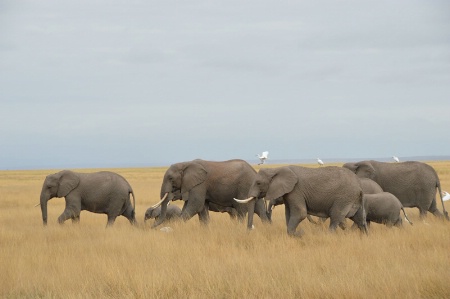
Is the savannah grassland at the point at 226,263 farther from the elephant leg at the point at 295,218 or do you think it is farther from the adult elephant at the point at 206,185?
the adult elephant at the point at 206,185

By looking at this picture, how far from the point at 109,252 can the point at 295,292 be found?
4.55 meters

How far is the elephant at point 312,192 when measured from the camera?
12.8 m

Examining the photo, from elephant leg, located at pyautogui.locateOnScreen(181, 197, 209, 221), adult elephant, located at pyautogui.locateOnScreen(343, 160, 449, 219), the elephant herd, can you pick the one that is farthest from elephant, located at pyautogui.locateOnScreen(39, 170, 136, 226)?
adult elephant, located at pyautogui.locateOnScreen(343, 160, 449, 219)

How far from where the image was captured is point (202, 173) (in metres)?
15.4

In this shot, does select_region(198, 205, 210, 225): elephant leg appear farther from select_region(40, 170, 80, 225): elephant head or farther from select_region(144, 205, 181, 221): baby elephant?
select_region(40, 170, 80, 225): elephant head

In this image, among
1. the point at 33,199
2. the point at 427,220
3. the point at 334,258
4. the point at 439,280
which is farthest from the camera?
the point at 33,199

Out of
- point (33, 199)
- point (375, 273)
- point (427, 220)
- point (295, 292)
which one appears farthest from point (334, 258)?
point (33, 199)

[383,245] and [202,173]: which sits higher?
[202,173]

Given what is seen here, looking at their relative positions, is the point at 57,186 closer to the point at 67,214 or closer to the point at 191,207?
the point at 67,214

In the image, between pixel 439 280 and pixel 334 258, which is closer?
pixel 439 280

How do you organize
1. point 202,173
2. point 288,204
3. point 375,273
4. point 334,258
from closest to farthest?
point 375,273 < point 334,258 < point 288,204 < point 202,173

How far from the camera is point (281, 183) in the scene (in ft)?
41.7

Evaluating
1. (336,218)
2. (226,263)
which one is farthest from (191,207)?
(226,263)

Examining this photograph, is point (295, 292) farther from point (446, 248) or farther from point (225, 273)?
point (446, 248)
